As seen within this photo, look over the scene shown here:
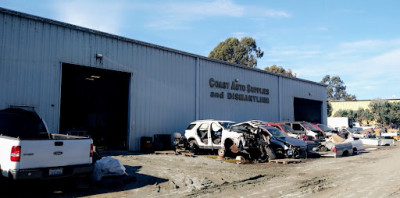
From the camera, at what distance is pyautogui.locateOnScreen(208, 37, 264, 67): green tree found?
61312mm

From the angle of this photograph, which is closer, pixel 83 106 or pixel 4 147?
pixel 4 147

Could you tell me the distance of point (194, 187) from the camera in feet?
23.9

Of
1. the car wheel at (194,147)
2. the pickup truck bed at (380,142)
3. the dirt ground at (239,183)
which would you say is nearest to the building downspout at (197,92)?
the car wheel at (194,147)

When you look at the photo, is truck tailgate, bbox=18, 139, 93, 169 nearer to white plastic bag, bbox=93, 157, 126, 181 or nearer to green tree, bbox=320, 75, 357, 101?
white plastic bag, bbox=93, 157, 126, 181

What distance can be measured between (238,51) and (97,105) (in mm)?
42231

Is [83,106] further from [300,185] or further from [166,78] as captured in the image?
[300,185]

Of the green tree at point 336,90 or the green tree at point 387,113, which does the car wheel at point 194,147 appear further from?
the green tree at point 336,90

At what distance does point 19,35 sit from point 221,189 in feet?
37.3

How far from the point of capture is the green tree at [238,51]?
61.3m

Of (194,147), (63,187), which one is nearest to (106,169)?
(63,187)

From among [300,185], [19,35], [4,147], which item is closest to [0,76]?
[19,35]

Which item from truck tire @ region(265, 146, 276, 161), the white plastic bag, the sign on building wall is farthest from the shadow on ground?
the sign on building wall

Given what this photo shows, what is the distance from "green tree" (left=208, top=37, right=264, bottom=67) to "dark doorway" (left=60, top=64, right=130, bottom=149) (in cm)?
4015

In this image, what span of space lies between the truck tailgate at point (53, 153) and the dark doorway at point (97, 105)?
9972 millimetres
